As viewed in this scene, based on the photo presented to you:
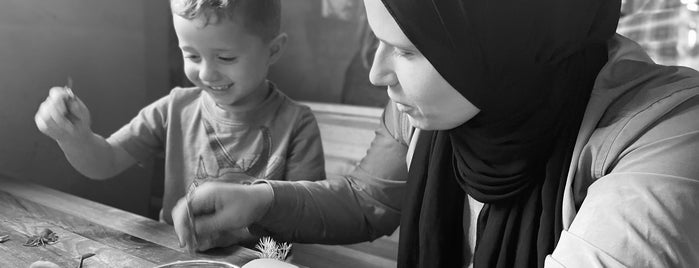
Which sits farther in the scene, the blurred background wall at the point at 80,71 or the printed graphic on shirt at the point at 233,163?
the blurred background wall at the point at 80,71

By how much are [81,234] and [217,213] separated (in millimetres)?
255

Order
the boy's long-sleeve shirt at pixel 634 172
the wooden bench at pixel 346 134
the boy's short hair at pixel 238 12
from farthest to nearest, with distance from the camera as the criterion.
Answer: the wooden bench at pixel 346 134
the boy's short hair at pixel 238 12
the boy's long-sleeve shirt at pixel 634 172

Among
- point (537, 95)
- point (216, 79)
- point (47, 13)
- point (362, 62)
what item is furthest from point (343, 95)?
point (537, 95)

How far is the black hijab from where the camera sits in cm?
79

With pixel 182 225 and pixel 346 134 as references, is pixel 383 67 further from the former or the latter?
pixel 346 134

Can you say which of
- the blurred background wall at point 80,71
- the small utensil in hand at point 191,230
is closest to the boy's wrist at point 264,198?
the small utensil in hand at point 191,230

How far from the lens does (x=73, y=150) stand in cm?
141

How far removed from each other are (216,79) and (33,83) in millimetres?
819

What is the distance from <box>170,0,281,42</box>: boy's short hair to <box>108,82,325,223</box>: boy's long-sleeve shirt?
19cm

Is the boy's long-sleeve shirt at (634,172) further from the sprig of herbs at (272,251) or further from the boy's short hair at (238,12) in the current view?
the boy's short hair at (238,12)

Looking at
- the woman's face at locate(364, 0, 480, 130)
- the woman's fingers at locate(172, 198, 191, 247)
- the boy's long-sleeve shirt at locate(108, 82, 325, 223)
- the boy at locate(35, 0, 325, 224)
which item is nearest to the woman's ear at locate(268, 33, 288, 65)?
the boy at locate(35, 0, 325, 224)

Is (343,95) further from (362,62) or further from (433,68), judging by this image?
(433,68)

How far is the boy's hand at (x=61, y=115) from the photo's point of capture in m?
1.31

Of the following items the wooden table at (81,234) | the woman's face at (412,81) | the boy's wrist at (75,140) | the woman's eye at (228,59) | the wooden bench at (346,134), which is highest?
the woman's face at (412,81)
